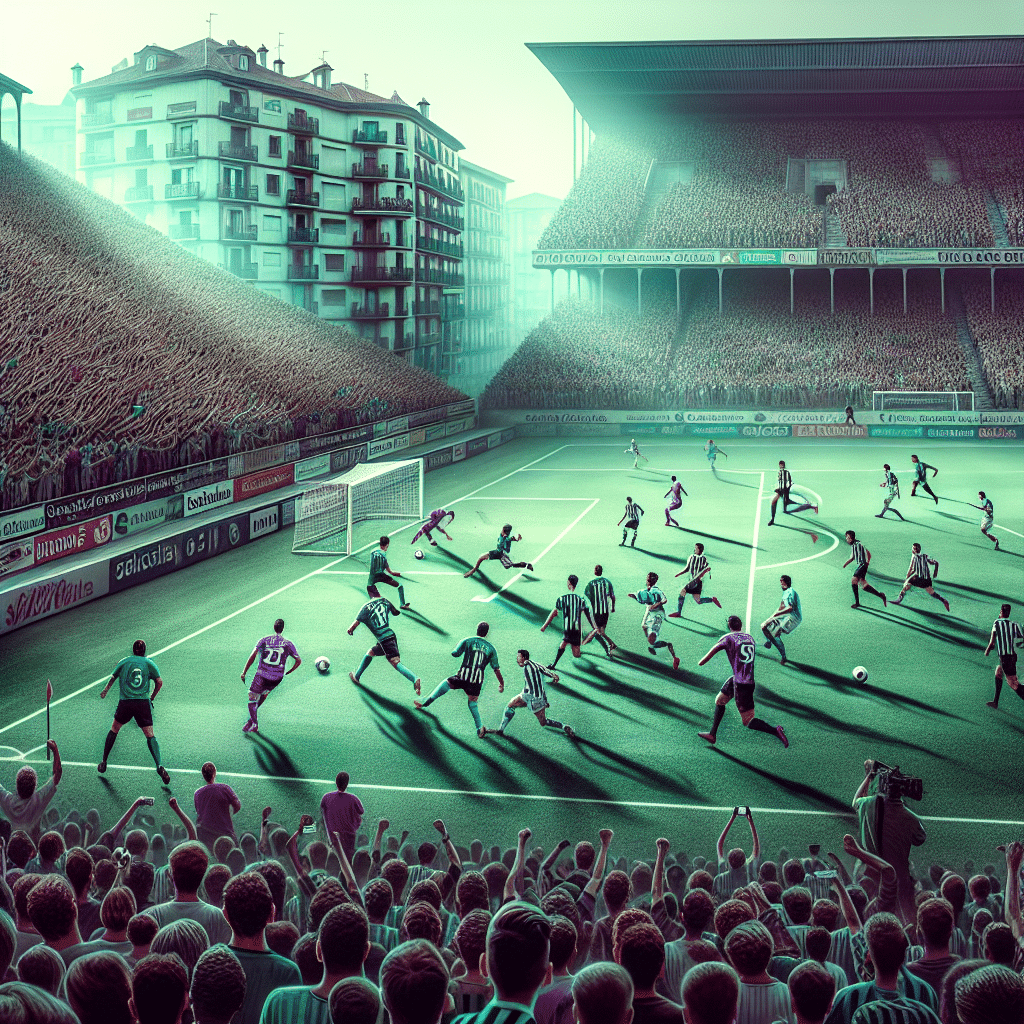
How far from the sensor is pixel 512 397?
192 feet

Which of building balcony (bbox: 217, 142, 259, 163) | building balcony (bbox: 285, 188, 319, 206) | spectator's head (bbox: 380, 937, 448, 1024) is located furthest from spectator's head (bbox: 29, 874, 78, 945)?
building balcony (bbox: 285, 188, 319, 206)

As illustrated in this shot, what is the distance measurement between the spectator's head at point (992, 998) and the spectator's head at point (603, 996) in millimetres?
1320

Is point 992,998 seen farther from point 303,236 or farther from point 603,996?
point 303,236

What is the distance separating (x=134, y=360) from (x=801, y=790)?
31399mm

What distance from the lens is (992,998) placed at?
13.6 ft

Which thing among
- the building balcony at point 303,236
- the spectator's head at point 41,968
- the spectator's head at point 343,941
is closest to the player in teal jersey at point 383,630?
the spectator's head at point 41,968

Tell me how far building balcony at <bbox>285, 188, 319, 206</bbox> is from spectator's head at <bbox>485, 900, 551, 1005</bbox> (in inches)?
2884

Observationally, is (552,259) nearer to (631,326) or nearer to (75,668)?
(631,326)

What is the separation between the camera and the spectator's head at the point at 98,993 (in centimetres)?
425

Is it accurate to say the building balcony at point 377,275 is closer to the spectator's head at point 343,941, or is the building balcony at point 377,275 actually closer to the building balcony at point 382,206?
the building balcony at point 382,206

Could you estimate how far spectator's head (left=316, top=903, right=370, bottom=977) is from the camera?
4.64m

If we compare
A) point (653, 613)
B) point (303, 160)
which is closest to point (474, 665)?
point (653, 613)

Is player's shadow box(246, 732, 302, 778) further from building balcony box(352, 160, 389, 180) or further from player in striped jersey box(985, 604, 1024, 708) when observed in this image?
building balcony box(352, 160, 389, 180)

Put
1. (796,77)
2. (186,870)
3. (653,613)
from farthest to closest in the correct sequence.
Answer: (796,77)
(653,613)
(186,870)
